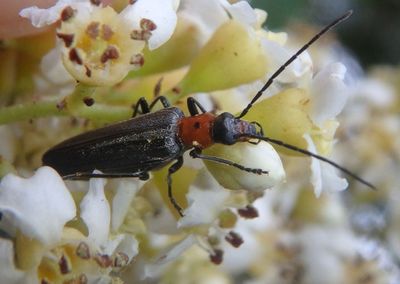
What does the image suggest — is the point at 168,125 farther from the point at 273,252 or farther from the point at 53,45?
the point at 273,252

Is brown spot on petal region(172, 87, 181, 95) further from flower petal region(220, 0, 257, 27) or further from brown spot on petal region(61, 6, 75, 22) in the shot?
brown spot on petal region(61, 6, 75, 22)

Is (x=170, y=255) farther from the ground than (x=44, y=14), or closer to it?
closer to it

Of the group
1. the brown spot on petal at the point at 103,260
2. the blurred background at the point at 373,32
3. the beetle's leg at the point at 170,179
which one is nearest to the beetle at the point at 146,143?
the beetle's leg at the point at 170,179

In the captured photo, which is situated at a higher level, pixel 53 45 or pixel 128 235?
pixel 53 45

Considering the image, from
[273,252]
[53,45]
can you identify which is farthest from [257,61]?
[273,252]

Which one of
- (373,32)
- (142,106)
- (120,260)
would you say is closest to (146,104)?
(142,106)

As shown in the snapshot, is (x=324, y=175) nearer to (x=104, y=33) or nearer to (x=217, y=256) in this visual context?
(x=217, y=256)
